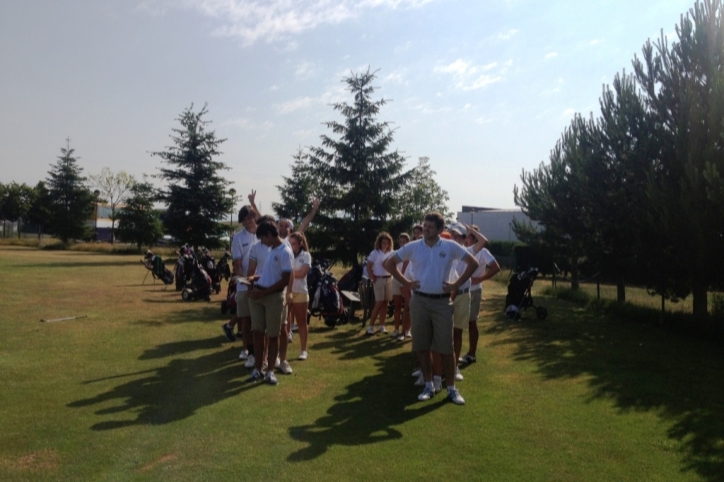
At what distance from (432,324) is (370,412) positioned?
1.11 meters

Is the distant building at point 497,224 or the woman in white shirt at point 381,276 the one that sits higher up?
the distant building at point 497,224

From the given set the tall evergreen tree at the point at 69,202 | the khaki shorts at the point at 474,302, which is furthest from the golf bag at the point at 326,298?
the tall evergreen tree at the point at 69,202

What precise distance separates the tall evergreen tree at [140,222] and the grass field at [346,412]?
42.3 meters

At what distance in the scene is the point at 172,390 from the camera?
23.0 feet

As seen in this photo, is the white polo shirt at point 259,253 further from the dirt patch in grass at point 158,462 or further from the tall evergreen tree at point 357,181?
the tall evergreen tree at point 357,181

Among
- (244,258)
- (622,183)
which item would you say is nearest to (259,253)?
(244,258)

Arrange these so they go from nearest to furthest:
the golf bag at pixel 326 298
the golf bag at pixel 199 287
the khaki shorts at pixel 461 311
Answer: the khaki shorts at pixel 461 311 → the golf bag at pixel 326 298 → the golf bag at pixel 199 287

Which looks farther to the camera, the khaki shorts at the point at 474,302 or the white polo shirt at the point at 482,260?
the khaki shorts at the point at 474,302

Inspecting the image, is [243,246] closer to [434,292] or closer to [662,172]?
[434,292]

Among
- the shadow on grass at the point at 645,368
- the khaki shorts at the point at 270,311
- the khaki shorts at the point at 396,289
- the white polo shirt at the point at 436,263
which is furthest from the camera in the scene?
the khaki shorts at the point at 396,289

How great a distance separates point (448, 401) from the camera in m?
6.70

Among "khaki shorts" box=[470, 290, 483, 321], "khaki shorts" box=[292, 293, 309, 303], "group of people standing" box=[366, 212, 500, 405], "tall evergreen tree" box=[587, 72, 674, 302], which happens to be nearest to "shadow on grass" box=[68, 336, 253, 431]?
"khaki shorts" box=[292, 293, 309, 303]

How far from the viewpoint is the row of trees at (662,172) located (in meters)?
11.4

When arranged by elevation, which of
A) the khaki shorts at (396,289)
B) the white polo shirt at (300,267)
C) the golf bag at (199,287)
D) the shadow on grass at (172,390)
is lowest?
Answer: the shadow on grass at (172,390)
